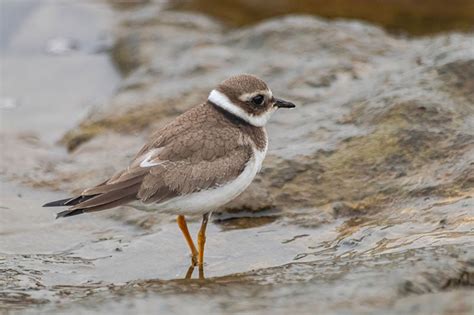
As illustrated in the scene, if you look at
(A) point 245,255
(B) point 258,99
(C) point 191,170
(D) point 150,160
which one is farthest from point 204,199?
(B) point 258,99

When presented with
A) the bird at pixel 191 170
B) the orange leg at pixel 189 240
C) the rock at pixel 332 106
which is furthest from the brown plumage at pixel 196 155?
the rock at pixel 332 106

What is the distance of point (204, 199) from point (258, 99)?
1.24 meters

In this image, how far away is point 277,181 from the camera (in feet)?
30.1

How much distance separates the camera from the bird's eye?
825 cm

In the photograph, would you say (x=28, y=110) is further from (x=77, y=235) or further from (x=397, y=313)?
(x=397, y=313)

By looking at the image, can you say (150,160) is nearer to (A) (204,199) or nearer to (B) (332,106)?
(A) (204,199)

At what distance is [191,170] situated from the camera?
7.56 m

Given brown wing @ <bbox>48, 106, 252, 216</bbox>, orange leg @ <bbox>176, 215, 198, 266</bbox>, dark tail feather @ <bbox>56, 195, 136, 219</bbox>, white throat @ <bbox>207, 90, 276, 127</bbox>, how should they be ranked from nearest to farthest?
dark tail feather @ <bbox>56, 195, 136, 219</bbox>
brown wing @ <bbox>48, 106, 252, 216</bbox>
orange leg @ <bbox>176, 215, 198, 266</bbox>
white throat @ <bbox>207, 90, 276, 127</bbox>

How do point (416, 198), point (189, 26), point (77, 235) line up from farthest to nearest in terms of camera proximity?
point (189, 26), point (77, 235), point (416, 198)

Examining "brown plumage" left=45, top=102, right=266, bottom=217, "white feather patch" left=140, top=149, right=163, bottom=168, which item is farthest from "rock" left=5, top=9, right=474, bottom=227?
"white feather patch" left=140, top=149, right=163, bottom=168

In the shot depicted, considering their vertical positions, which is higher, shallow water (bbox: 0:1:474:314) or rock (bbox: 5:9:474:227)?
rock (bbox: 5:9:474:227)

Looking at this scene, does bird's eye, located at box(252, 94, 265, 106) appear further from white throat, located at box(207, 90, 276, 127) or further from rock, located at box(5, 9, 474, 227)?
rock, located at box(5, 9, 474, 227)

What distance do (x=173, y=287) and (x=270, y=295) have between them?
0.85m

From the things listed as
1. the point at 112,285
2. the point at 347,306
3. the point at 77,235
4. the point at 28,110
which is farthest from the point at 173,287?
the point at 28,110
